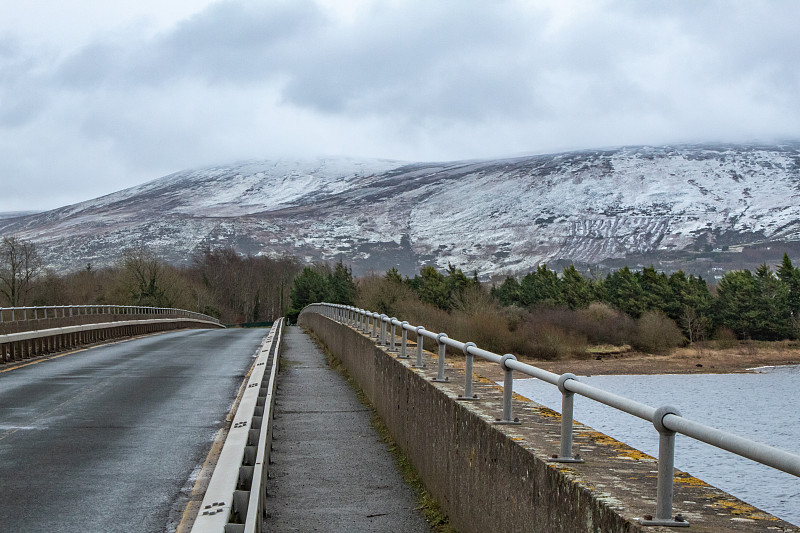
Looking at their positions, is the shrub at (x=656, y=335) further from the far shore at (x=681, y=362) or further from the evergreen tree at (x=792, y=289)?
the evergreen tree at (x=792, y=289)

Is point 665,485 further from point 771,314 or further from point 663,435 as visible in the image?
point 771,314

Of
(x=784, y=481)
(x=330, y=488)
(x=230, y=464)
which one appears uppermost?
(x=230, y=464)

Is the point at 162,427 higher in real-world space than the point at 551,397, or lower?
higher

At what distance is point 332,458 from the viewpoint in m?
11.4

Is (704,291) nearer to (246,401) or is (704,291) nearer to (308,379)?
(308,379)

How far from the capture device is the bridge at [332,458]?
486 centimetres

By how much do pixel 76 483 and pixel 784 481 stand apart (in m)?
39.4

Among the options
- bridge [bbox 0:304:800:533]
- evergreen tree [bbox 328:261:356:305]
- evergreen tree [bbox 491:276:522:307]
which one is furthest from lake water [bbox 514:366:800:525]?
evergreen tree [bbox 328:261:356:305]

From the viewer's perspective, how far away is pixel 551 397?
6056 centimetres

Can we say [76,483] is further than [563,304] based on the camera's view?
No

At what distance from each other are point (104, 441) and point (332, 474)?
2733mm

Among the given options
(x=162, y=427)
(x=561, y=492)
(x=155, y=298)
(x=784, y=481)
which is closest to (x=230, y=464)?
(x=561, y=492)

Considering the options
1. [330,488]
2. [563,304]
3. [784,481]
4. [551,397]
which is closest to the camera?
[330,488]

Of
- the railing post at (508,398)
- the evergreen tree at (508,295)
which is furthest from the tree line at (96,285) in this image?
the railing post at (508,398)
